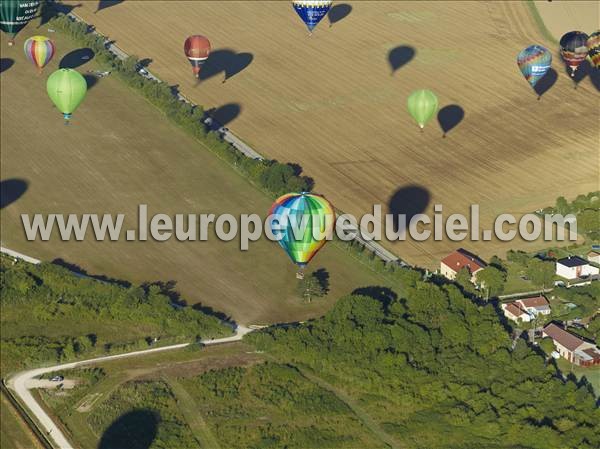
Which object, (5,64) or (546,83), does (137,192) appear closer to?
(5,64)

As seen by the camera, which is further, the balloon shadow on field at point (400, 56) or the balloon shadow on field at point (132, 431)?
the balloon shadow on field at point (400, 56)

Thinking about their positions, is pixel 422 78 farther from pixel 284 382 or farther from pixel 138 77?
pixel 284 382

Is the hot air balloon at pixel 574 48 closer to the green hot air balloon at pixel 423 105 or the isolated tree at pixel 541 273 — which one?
the green hot air balloon at pixel 423 105

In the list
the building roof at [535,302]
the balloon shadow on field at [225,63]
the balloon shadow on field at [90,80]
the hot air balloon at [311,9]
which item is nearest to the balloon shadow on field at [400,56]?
the hot air balloon at [311,9]

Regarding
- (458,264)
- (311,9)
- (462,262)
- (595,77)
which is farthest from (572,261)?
(311,9)

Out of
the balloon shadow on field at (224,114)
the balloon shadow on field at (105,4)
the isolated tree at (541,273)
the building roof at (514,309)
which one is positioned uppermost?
the balloon shadow on field at (105,4)

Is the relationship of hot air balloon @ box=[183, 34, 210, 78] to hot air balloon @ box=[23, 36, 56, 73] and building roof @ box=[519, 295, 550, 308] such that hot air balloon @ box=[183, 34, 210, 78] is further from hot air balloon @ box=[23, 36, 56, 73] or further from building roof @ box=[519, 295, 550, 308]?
building roof @ box=[519, 295, 550, 308]
